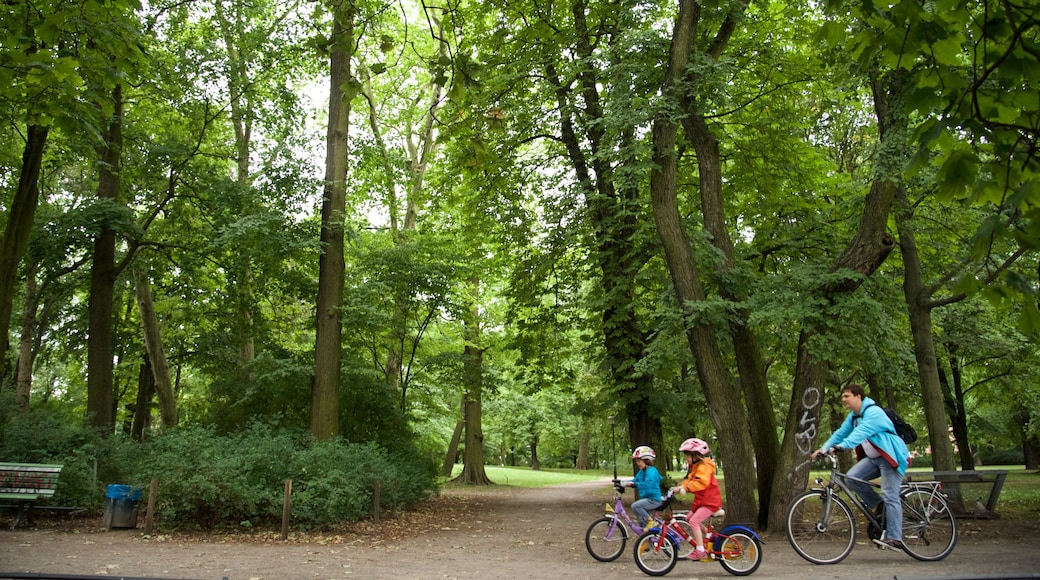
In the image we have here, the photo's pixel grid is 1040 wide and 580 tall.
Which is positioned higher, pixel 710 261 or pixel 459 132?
pixel 459 132

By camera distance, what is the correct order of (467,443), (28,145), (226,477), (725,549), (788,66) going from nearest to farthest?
1. (725,549)
2. (226,477)
3. (28,145)
4. (788,66)
5. (467,443)

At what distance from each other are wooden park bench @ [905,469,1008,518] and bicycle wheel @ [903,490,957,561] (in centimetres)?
347

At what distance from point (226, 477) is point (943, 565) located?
9702 mm

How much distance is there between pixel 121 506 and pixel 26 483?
4.89 feet

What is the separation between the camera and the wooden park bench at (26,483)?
1105cm

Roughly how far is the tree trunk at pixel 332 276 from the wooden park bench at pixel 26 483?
464cm

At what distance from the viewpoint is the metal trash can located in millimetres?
11164

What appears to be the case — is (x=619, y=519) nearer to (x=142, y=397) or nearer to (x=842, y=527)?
(x=842, y=527)


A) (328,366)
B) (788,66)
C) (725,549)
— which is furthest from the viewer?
(328,366)

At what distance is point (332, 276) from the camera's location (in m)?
15.5

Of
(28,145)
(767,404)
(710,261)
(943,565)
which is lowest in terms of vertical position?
(943,565)

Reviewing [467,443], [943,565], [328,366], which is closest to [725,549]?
[943,565]

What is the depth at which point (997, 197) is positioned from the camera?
3.41 m

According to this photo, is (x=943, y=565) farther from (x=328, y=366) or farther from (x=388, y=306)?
(x=388, y=306)
